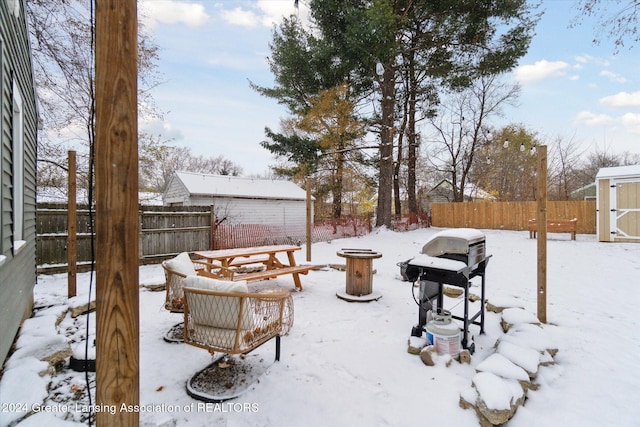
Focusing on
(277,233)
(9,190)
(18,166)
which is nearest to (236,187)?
(277,233)

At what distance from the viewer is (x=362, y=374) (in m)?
2.74

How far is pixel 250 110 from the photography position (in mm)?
15422

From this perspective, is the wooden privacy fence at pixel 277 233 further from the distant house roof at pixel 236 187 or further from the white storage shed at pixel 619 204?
the white storage shed at pixel 619 204

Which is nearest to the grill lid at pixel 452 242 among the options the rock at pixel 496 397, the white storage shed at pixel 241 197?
the rock at pixel 496 397

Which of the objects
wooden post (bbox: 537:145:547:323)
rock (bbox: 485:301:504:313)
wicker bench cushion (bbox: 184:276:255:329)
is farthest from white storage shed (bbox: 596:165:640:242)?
wicker bench cushion (bbox: 184:276:255:329)

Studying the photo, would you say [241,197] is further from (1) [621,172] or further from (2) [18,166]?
(1) [621,172]

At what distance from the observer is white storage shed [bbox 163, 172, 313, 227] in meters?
12.7

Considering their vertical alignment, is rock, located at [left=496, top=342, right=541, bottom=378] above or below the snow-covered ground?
above

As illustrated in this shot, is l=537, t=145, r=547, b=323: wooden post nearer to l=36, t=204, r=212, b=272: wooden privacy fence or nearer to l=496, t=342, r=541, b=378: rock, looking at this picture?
l=496, t=342, r=541, b=378: rock

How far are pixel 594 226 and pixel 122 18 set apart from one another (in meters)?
16.7

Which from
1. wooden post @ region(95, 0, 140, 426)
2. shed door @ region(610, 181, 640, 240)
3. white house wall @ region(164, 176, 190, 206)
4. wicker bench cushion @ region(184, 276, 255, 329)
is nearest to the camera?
wooden post @ region(95, 0, 140, 426)

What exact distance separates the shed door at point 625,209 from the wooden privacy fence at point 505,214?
3187 mm

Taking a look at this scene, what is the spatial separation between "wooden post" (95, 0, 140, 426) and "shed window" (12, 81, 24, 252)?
2876 mm

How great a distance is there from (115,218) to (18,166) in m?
3.43
